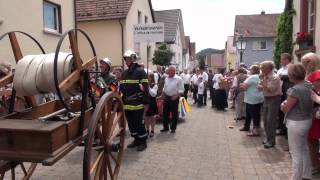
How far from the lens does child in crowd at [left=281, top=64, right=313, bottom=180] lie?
5055 mm

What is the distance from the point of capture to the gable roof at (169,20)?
40.7 m

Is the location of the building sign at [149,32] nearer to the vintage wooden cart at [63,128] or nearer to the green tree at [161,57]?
the vintage wooden cart at [63,128]

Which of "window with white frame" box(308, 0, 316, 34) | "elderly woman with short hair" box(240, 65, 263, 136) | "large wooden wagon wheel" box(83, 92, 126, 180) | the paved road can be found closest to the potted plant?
"window with white frame" box(308, 0, 316, 34)

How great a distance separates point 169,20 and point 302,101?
37845 mm

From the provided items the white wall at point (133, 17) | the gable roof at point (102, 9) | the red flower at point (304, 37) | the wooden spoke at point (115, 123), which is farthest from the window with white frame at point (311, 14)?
the gable roof at point (102, 9)

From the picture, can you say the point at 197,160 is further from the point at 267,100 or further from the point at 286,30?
the point at 286,30

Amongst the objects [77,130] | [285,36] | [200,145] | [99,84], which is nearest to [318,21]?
[285,36]

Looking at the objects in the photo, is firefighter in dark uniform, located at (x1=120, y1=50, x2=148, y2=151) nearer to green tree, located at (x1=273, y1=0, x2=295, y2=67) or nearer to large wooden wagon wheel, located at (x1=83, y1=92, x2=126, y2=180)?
large wooden wagon wheel, located at (x1=83, y1=92, x2=126, y2=180)

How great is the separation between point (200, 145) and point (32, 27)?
7042 mm

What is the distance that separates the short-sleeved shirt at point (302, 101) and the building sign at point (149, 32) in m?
5.72

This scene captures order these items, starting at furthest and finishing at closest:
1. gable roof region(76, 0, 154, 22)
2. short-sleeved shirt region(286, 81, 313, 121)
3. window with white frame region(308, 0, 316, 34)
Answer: gable roof region(76, 0, 154, 22)
window with white frame region(308, 0, 316, 34)
short-sleeved shirt region(286, 81, 313, 121)

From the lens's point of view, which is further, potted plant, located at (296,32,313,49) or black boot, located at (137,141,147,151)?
potted plant, located at (296,32,313,49)

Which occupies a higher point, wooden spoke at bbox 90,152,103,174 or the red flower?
the red flower

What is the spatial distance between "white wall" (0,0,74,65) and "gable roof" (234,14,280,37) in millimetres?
41887
